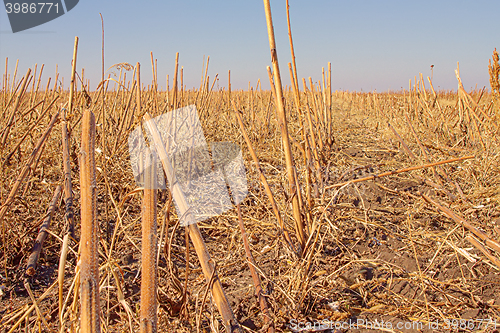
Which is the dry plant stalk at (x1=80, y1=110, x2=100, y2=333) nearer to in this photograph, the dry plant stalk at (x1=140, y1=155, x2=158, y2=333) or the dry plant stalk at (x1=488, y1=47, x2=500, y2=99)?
the dry plant stalk at (x1=140, y1=155, x2=158, y2=333)

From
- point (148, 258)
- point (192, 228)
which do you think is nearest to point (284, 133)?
point (192, 228)

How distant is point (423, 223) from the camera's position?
6.72 ft

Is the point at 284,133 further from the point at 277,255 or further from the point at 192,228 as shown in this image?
the point at 277,255

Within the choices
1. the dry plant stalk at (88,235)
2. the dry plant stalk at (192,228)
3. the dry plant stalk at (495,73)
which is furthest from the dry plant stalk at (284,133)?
the dry plant stalk at (495,73)

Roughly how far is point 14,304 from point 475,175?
119 inches

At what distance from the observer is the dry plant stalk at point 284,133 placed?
3.65 ft

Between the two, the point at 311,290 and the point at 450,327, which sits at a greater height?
the point at 311,290

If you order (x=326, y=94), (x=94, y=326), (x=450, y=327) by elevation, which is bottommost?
(x=450, y=327)

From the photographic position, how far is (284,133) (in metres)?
1.22

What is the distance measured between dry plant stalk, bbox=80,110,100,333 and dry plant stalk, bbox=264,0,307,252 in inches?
29.5

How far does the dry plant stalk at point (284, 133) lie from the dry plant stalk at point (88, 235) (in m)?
0.75

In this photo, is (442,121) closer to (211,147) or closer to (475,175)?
(475,175)

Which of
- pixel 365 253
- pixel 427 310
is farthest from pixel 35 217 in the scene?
pixel 427 310

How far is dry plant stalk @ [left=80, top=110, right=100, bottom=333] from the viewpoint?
0.53m
